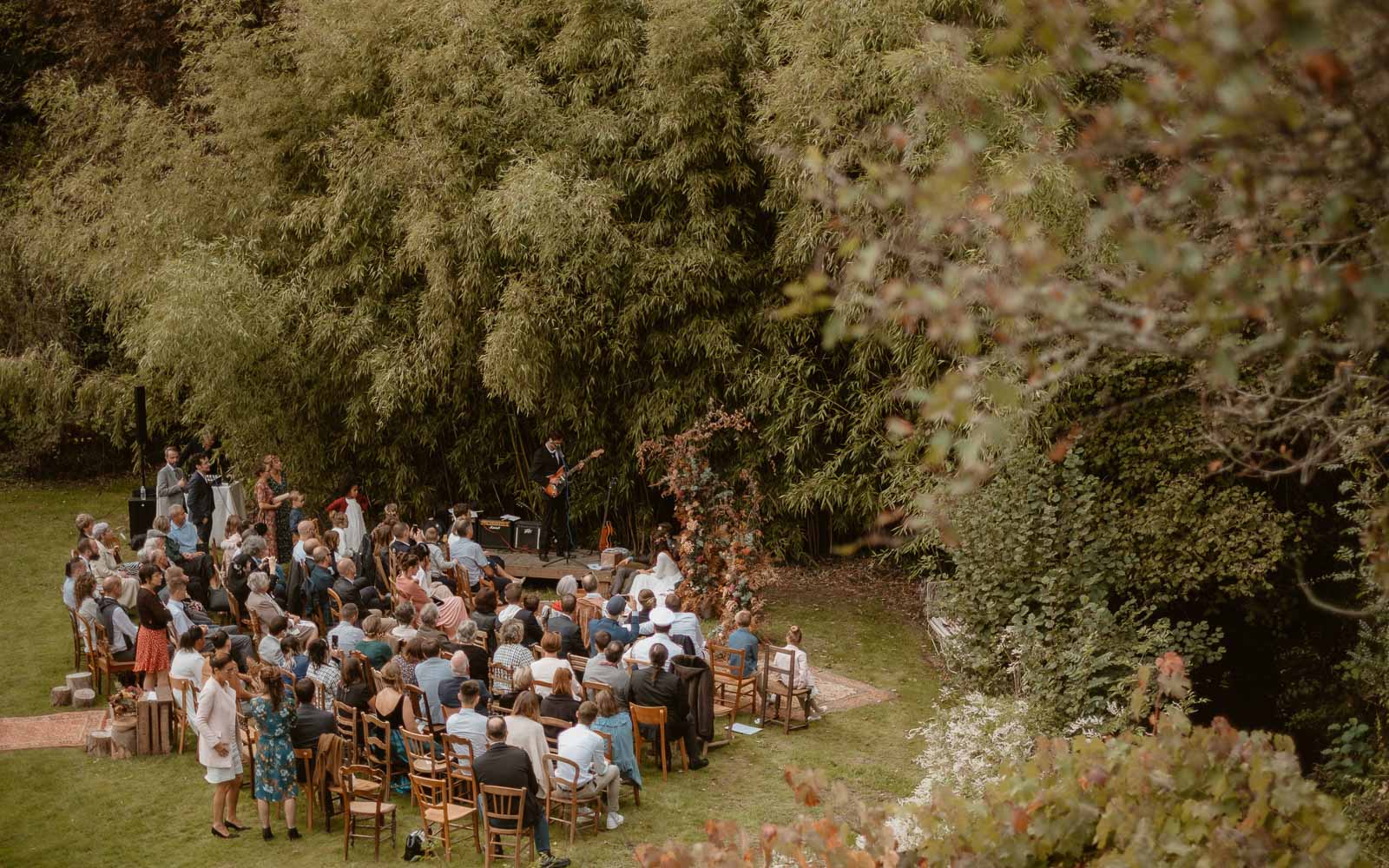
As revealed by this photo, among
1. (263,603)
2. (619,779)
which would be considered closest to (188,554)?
(263,603)

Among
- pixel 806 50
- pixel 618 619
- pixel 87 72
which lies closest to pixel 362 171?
pixel 806 50

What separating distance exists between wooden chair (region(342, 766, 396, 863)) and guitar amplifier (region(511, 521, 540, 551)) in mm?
5879

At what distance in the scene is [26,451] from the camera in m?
19.1

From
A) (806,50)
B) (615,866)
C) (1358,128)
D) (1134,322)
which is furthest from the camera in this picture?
(806,50)

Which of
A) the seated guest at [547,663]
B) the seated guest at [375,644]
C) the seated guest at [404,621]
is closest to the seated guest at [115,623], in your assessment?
the seated guest at [404,621]

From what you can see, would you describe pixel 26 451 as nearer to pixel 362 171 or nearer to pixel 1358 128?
pixel 362 171

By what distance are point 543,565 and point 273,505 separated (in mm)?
2923

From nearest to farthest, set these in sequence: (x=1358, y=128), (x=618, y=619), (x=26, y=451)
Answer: (x=1358, y=128) < (x=618, y=619) < (x=26, y=451)

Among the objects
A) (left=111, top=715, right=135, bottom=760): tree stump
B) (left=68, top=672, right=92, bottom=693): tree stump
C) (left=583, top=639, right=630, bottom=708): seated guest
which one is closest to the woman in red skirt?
(left=111, top=715, right=135, bottom=760): tree stump

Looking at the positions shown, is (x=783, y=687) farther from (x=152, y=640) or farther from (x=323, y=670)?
(x=152, y=640)

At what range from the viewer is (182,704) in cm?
848

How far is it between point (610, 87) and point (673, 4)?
4.67 ft

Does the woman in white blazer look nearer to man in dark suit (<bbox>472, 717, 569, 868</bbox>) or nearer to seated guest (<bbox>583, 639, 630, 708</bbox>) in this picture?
man in dark suit (<bbox>472, 717, 569, 868</bbox>)

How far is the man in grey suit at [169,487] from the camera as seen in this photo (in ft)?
42.6
